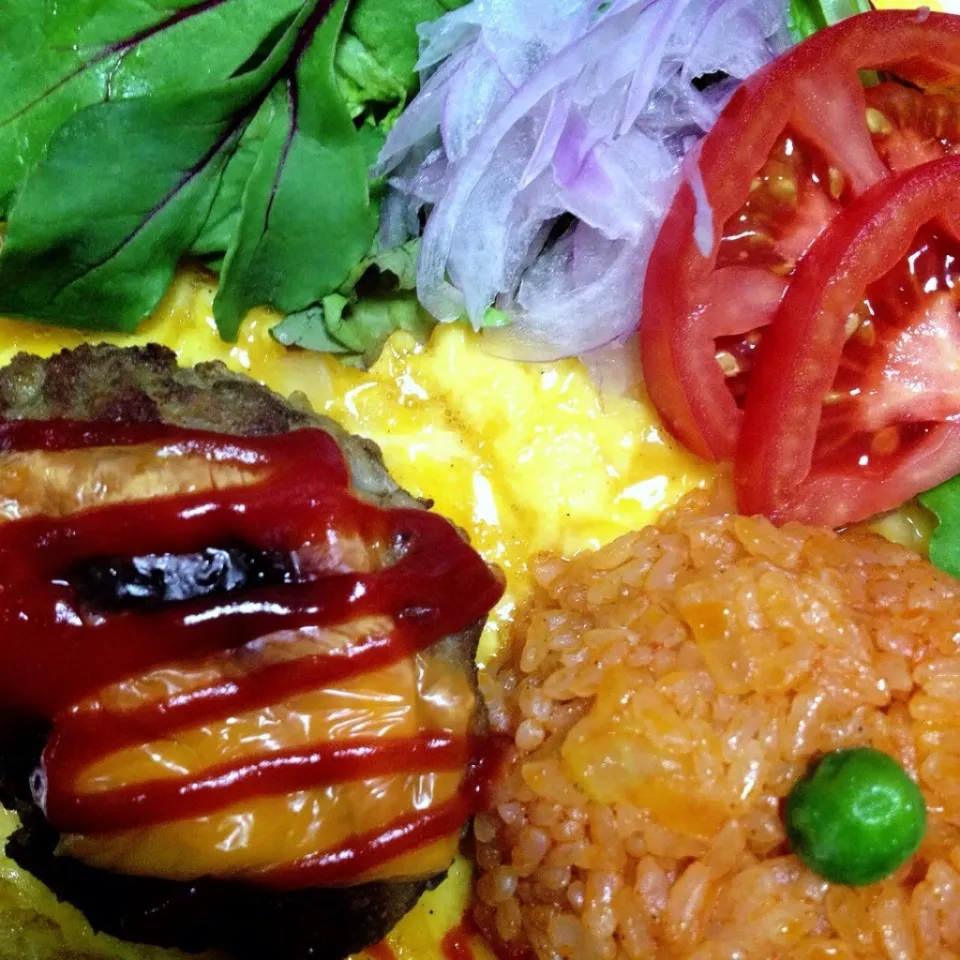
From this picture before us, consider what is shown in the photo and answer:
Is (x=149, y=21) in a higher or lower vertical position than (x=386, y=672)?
higher

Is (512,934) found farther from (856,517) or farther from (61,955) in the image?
(856,517)

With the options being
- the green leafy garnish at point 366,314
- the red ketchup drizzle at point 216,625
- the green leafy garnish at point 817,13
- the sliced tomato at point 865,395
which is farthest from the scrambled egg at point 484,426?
the green leafy garnish at point 817,13

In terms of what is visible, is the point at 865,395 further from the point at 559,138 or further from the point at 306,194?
the point at 306,194

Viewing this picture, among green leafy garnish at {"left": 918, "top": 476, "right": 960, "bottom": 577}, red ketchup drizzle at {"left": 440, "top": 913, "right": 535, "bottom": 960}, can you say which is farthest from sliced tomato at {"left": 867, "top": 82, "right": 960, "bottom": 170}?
red ketchup drizzle at {"left": 440, "top": 913, "right": 535, "bottom": 960}

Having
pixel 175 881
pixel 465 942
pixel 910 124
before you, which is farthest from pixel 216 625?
pixel 910 124

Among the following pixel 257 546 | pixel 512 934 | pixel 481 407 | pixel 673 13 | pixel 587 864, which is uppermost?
pixel 673 13

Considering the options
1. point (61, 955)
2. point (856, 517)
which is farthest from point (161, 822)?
point (856, 517)

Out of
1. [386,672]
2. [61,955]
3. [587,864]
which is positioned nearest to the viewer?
[386,672]
